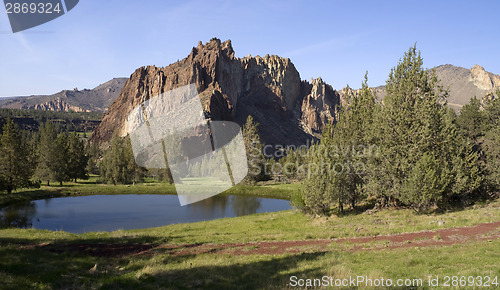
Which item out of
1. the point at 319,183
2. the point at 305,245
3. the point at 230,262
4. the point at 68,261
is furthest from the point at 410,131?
the point at 68,261

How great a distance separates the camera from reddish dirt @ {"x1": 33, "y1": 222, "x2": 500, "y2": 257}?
1847 cm

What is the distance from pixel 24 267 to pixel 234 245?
1260 cm

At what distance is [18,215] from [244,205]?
3592 centimetres

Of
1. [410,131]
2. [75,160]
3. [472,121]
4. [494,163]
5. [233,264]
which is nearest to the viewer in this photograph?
[233,264]

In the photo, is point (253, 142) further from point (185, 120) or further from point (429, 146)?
point (185, 120)

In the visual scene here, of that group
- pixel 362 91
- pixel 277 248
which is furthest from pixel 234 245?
pixel 362 91

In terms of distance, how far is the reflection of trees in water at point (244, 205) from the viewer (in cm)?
5133

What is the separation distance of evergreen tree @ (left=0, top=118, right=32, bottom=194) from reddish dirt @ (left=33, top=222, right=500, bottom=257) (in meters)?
49.6

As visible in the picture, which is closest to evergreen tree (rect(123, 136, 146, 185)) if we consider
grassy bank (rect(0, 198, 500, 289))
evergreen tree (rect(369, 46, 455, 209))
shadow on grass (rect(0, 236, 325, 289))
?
grassy bank (rect(0, 198, 500, 289))

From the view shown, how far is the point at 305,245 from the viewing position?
2094 cm

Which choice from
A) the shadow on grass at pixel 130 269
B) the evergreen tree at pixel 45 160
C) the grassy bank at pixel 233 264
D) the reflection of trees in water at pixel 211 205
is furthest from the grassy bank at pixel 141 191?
the shadow on grass at pixel 130 269

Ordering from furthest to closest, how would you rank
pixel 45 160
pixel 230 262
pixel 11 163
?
pixel 45 160, pixel 11 163, pixel 230 262

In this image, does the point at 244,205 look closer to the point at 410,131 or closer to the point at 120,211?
the point at 120,211

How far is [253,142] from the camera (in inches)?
3302
